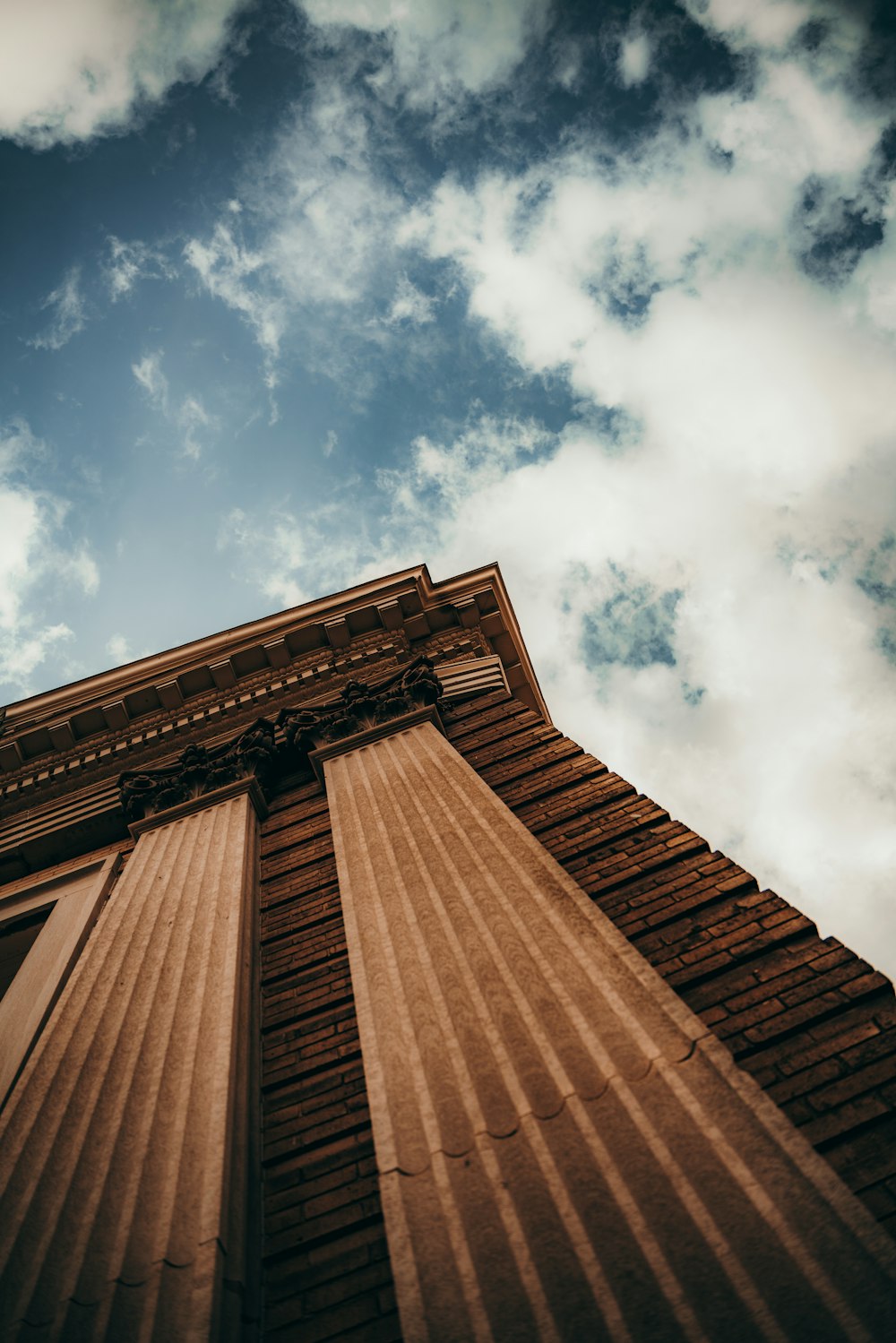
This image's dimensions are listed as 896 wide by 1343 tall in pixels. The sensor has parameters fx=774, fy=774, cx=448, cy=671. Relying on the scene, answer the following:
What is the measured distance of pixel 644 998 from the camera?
3.07 m

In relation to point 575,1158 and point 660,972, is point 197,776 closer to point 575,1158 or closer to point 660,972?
point 660,972

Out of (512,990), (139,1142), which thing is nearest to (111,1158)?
(139,1142)

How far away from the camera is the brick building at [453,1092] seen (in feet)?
7.32

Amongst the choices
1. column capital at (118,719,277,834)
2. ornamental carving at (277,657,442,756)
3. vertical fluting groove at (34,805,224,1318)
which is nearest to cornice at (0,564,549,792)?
ornamental carving at (277,657,442,756)

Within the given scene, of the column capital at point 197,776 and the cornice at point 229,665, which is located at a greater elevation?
the cornice at point 229,665

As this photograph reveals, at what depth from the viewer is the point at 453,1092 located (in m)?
2.84

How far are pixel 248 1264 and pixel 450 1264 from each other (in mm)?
1016

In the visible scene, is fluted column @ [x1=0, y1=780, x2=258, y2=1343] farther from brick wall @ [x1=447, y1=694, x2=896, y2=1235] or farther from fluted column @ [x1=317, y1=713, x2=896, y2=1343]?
brick wall @ [x1=447, y1=694, x2=896, y2=1235]

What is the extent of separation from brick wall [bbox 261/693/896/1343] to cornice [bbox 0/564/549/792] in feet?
16.9

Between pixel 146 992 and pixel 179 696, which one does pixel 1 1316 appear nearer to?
pixel 146 992

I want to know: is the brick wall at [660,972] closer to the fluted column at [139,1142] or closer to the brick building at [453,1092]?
the brick building at [453,1092]

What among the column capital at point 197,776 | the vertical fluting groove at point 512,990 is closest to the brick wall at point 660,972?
the vertical fluting groove at point 512,990

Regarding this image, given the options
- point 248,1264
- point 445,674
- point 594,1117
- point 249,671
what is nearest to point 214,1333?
point 248,1264

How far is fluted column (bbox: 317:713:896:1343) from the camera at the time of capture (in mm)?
2088
